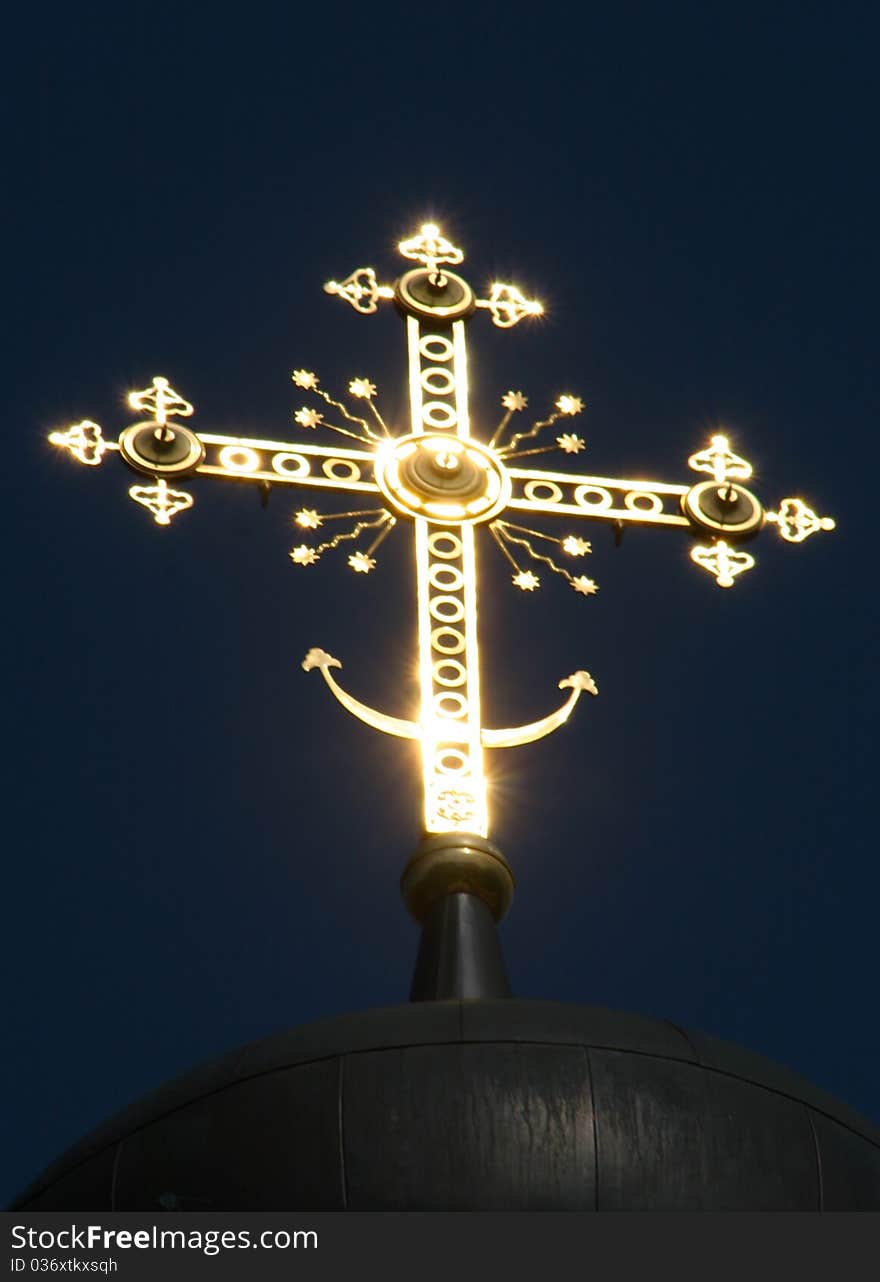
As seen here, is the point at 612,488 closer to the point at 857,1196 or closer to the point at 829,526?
the point at 829,526

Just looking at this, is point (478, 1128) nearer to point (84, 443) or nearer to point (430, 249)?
point (84, 443)

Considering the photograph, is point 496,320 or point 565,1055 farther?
point 496,320

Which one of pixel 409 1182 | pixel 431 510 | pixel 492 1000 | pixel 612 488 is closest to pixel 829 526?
pixel 612 488

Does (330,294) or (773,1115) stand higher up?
(330,294)

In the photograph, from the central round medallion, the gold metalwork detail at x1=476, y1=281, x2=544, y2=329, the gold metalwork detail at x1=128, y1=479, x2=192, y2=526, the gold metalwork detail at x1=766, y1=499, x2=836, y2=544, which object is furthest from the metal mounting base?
the gold metalwork detail at x1=476, y1=281, x2=544, y2=329

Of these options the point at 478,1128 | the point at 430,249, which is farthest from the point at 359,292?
the point at 478,1128

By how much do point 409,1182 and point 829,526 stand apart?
6.98 m

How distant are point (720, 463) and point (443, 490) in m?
2.08

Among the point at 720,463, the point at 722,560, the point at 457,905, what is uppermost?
the point at 720,463

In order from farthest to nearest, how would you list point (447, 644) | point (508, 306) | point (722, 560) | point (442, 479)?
point (508, 306)
point (722, 560)
point (442, 479)
point (447, 644)

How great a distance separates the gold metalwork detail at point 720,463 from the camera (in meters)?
18.8

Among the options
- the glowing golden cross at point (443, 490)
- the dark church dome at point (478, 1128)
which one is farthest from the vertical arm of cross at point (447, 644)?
the dark church dome at point (478, 1128)

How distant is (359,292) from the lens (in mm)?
19250

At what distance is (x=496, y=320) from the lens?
767 inches
